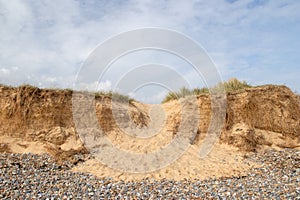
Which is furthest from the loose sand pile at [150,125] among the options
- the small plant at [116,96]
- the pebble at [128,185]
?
the pebble at [128,185]

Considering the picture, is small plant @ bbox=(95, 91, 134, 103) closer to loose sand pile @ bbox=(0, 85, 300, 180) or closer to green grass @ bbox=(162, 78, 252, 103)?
loose sand pile @ bbox=(0, 85, 300, 180)

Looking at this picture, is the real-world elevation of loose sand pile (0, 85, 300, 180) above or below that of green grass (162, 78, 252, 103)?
below

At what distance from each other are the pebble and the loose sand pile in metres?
0.80

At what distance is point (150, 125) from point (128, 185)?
5.25m

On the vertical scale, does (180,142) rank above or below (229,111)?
below

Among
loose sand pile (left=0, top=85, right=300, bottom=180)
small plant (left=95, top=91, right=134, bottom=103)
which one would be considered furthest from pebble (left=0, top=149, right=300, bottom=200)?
small plant (left=95, top=91, right=134, bottom=103)

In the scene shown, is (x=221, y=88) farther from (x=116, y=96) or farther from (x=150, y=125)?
(x=116, y=96)

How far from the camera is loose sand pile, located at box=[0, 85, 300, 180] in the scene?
913 centimetres

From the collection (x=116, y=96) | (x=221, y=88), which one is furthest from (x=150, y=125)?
(x=221, y=88)

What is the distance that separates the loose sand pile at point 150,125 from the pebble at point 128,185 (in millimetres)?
798

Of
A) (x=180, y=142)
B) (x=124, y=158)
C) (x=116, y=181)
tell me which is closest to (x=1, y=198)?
(x=116, y=181)

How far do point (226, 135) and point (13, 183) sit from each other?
780 cm

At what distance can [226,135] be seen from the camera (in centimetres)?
1054

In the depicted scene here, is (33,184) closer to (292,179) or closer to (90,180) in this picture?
(90,180)
